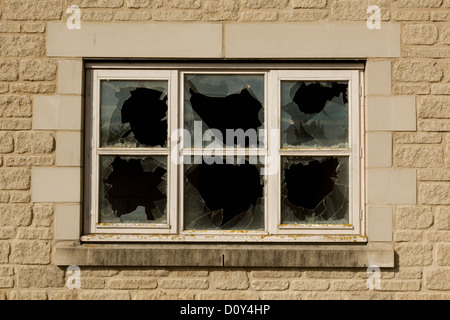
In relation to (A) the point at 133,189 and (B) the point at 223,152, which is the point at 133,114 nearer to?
(A) the point at 133,189

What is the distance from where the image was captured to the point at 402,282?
4.27m

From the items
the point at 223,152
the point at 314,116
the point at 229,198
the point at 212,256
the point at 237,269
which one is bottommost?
the point at 237,269

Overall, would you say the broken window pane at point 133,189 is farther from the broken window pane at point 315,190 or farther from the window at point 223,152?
the broken window pane at point 315,190

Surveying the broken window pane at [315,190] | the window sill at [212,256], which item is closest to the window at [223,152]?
the broken window pane at [315,190]

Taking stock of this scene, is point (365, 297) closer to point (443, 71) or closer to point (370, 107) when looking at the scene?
point (370, 107)

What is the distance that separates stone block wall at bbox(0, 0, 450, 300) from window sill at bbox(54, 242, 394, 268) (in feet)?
0.25

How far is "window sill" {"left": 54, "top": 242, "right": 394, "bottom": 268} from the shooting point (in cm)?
426

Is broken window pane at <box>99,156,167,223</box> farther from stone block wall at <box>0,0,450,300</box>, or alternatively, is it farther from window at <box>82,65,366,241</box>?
stone block wall at <box>0,0,450,300</box>

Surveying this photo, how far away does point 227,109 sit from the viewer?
14.6 feet

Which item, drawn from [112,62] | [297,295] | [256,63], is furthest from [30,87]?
[297,295]

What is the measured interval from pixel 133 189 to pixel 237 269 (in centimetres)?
111

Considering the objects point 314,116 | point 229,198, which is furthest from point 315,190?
point 229,198

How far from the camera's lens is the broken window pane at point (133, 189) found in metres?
4.44

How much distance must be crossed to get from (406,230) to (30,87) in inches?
132
